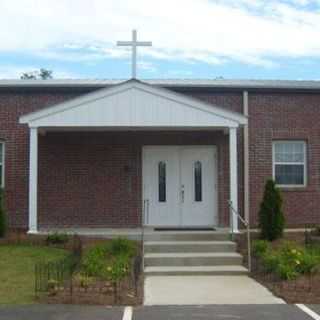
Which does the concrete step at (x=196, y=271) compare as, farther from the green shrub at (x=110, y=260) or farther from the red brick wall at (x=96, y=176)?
the red brick wall at (x=96, y=176)

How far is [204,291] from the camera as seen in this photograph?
1236 cm

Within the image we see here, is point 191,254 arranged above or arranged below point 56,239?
below

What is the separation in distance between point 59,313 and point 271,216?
8.43 metres

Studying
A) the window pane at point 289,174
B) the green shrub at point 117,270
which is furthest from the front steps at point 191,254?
the window pane at point 289,174

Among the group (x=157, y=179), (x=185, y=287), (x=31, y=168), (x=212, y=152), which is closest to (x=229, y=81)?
(x=212, y=152)

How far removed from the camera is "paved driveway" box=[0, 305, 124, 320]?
9.65m

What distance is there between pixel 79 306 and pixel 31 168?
8.12 metres

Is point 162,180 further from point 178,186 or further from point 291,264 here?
point 291,264

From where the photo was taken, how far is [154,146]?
20.4 metres

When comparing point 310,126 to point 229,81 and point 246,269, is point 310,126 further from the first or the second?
point 246,269

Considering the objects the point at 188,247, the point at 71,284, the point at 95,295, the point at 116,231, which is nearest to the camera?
the point at 95,295

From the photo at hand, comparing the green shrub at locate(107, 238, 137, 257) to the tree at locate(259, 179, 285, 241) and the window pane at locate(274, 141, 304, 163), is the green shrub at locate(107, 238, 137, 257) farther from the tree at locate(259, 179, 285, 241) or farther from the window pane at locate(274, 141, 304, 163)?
the window pane at locate(274, 141, 304, 163)

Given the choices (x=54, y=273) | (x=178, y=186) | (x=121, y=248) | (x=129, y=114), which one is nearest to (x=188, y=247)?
(x=121, y=248)

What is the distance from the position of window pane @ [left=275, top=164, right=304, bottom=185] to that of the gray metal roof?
2268 mm
